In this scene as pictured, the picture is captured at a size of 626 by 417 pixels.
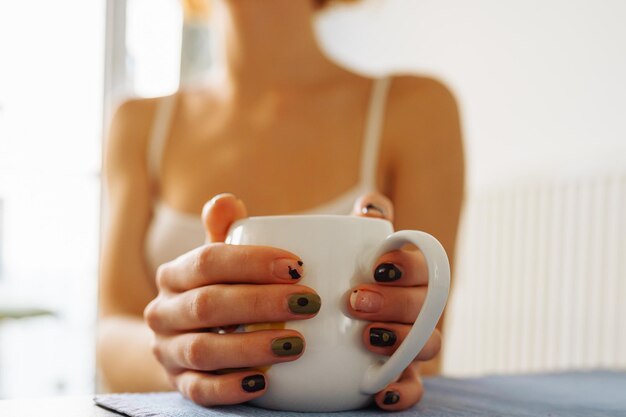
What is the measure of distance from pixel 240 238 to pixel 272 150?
63cm

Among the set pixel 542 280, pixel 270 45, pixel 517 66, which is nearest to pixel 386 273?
pixel 270 45

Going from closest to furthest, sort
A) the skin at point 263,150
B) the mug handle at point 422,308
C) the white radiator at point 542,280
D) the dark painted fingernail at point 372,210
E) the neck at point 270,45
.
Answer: the mug handle at point 422,308 < the dark painted fingernail at point 372,210 < the skin at point 263,150 < the neck at point 270,45 < the white radiator at point 542,280

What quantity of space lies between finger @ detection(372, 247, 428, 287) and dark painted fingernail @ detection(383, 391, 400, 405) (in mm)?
66

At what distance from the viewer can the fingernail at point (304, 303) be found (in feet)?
1.24

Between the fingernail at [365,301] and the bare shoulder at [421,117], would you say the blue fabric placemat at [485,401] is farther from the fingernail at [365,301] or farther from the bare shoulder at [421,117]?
the bare shoulder at [421,117]

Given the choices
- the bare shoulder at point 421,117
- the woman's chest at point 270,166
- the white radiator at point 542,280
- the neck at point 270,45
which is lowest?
the white radiator at point 542,280

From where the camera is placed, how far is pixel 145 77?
2.94 m

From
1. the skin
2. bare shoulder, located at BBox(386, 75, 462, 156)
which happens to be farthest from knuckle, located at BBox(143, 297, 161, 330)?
bare shoulder, located at BBox(386, 75, 462, 156)

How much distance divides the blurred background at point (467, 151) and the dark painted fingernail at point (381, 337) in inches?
28.2

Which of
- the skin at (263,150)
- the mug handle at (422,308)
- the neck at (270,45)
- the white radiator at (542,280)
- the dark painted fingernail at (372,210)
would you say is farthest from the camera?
the white radiator at (542,280)

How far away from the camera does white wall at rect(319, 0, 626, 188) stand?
173 cm

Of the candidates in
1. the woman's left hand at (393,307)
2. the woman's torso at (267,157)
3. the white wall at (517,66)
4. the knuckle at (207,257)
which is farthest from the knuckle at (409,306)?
the white wall at (517,66)

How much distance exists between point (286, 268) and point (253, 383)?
0.23ft

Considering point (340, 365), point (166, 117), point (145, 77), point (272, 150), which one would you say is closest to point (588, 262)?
point (272, 150)
